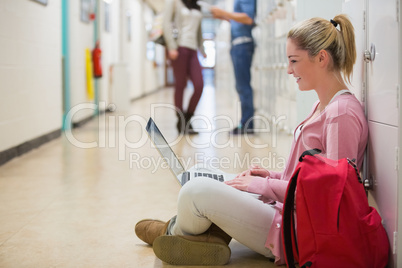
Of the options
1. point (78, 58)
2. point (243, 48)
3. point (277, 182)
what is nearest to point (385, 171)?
point (277, 182)

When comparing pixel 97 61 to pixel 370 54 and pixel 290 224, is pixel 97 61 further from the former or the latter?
pixel 290 224

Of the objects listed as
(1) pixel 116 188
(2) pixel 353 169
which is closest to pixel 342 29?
(2) pixel 353 169

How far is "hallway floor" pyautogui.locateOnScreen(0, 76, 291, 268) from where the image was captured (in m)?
1.91

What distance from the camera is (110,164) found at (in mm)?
3873

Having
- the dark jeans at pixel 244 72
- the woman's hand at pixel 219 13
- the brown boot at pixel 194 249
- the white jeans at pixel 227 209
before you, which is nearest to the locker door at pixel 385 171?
the white jeans at pixel 227 209

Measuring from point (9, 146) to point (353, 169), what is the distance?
3.10 m

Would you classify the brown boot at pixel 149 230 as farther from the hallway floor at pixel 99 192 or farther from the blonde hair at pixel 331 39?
the blonde hair at pixel 331 39

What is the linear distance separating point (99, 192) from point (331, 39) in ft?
→ 5.58

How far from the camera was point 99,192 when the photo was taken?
295cm

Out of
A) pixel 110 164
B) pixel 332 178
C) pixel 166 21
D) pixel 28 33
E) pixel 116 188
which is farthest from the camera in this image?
pixel 166 21

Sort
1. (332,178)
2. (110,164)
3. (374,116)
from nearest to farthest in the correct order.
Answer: (332,178) → (374,116) → (110,164)

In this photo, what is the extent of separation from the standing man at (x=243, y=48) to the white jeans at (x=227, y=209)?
3.68m

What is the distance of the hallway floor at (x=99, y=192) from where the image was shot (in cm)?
191

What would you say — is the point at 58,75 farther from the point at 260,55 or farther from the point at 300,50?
the point at 300,50
